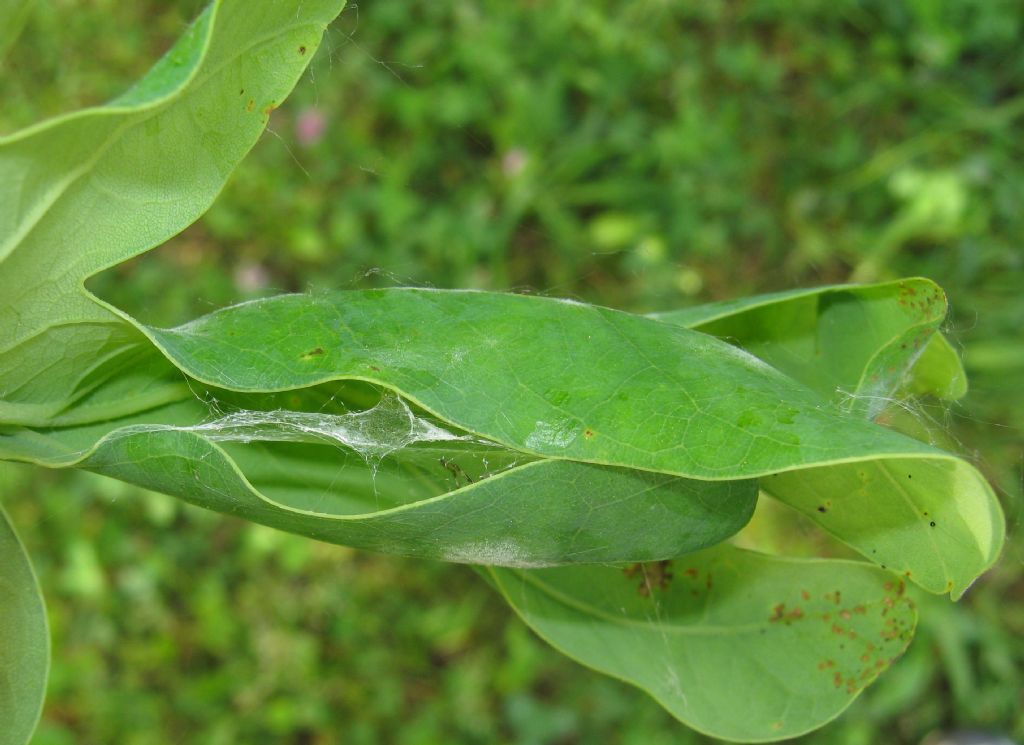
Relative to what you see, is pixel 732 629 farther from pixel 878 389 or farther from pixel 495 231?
pixel 495 231

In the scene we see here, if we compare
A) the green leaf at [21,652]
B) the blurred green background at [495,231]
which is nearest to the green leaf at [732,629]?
the green leaf at [21,652]

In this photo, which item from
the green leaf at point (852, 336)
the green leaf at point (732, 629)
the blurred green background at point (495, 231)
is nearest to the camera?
the green leaf at point (852, 336)

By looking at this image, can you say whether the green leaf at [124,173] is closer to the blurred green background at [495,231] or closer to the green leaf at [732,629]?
the green leaf at [732,629]

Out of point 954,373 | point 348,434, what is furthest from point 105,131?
point 954,373

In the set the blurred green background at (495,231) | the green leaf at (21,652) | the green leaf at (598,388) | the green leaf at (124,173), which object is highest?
the green leaf at (124,173)

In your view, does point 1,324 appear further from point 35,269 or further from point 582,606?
point 582,606

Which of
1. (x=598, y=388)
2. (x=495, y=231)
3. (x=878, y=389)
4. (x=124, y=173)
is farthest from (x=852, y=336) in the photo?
(x=495, y=231)
